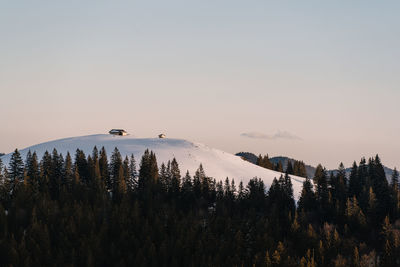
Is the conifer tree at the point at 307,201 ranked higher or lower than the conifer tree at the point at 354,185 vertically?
lower

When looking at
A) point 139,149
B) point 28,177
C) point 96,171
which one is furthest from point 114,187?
point 139,149

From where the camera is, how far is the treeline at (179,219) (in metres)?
98.4

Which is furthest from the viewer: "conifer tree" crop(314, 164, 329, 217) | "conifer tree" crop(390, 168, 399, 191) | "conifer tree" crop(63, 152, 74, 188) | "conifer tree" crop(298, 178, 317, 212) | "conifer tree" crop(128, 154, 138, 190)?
"conifer tree" crop(128, 154, 138, 190)

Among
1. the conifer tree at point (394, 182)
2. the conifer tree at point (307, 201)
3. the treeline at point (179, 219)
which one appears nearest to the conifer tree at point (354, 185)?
the treeline at point (179, 219)

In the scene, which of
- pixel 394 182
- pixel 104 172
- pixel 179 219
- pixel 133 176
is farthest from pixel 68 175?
pixel 394 182

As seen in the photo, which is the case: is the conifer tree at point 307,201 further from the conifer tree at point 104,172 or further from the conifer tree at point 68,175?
the conifer tree at point 68,175

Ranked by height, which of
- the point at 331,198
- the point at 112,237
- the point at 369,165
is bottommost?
the point at 112,237

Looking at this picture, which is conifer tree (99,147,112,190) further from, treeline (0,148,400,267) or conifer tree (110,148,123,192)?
conifer tree (110,148,123,192)

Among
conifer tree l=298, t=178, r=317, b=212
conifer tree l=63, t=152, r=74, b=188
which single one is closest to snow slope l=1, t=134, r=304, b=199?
conifer tree l=298, t=178, r=317, b=212

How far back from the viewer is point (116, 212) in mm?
113750

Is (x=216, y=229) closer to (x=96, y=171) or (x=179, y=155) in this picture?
(x=96, y=171)

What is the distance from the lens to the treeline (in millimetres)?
98375

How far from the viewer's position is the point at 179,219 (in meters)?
125

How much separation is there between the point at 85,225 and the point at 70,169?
3588cm
